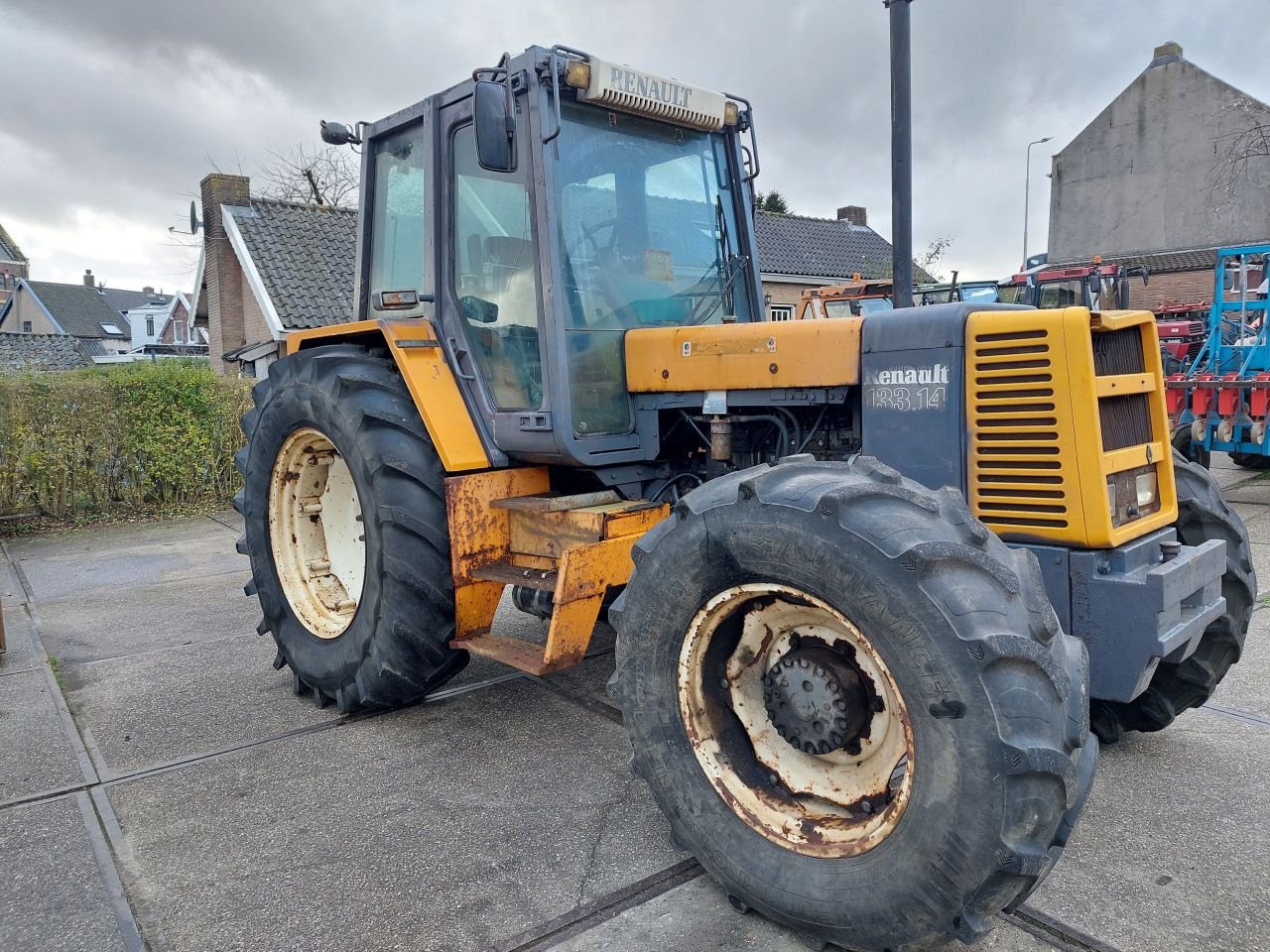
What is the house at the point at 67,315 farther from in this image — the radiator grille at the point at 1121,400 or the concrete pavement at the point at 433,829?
the radiator grille at the point at 1121,400

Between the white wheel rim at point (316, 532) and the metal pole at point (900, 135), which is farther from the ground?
the metal pole at point (900, 135)

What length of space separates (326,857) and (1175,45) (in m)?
32.7

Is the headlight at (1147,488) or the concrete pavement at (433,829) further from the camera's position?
the headlight at (1147,488)

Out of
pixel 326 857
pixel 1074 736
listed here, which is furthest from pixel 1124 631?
pixel 326 857

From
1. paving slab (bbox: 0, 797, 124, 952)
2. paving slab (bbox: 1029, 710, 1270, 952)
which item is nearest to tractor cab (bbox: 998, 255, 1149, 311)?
paving slab (bbox: 1029, 710, 1270, 952)

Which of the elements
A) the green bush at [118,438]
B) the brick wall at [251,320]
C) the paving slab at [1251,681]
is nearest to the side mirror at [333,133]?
the paving slab at [1251,681]

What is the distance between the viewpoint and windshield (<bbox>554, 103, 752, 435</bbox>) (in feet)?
11.3

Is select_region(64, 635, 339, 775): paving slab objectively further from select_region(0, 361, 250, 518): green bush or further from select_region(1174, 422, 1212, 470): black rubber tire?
select_region(1174, 422, 1212, 470): black rubber tire

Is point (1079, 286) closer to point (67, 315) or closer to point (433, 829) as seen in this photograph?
point (433, 829)

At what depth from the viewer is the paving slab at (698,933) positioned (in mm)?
2273

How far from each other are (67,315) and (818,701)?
64109 mm

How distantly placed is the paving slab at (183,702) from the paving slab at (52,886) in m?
0.39

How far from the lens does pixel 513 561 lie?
3688 millimetres

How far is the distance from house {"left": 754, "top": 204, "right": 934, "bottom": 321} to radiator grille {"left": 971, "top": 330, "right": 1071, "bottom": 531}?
17927mm
